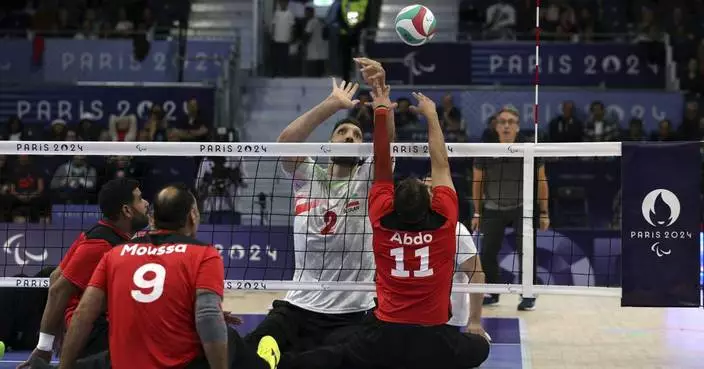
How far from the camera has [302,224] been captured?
6523 millimetres

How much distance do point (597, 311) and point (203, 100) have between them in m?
8.85

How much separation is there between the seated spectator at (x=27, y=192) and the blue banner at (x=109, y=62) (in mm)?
2935

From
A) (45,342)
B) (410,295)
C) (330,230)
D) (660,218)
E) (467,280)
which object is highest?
(660,218)

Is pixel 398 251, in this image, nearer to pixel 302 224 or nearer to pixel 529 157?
pixel 302 224

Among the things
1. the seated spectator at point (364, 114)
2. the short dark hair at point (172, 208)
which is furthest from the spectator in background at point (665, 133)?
the short dark hair at point (172, 208)

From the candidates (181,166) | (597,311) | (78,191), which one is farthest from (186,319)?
(181,166)

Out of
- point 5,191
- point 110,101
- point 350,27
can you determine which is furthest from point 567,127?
point 5,191

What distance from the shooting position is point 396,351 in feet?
18.2

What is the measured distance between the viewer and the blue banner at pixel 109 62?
55.6 feet

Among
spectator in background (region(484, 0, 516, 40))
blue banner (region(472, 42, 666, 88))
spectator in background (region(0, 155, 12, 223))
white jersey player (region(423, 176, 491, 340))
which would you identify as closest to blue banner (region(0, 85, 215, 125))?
spectator in background (region(0, 155, 12, 223))

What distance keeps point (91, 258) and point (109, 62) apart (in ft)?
41.3

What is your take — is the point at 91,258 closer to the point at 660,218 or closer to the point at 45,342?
the point at 45,342

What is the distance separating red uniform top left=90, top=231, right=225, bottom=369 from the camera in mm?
4418

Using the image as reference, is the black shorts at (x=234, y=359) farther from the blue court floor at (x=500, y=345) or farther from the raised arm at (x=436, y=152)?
the blue court floor at (x=500, y=345)
